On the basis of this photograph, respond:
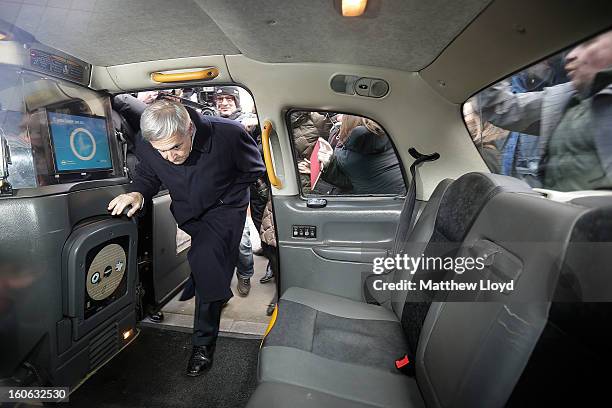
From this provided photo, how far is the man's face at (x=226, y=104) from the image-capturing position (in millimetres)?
3525

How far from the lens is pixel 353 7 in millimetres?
1275

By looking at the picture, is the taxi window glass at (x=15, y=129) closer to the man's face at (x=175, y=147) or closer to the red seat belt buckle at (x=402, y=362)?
the man's face at (x=175, y=147)

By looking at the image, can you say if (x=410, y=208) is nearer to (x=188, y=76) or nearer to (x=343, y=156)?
(x=343, y=156)

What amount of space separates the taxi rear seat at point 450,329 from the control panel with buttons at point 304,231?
591 mm

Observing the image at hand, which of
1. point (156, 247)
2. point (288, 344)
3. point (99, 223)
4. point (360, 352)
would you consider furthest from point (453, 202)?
point (156, 247)

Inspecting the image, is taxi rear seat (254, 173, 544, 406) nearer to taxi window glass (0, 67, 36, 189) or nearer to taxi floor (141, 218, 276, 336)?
taxi floor (141, 218, 276, 336)

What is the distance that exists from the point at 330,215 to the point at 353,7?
48.2 inches

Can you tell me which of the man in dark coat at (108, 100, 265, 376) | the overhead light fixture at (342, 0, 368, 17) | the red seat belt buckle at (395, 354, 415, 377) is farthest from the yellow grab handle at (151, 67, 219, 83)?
the red seat belt buckle at (395, 354, 415, 377)

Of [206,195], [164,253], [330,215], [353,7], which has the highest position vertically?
[353,7]

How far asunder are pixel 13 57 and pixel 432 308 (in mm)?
2036

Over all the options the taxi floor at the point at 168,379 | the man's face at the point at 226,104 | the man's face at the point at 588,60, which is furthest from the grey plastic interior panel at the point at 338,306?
the man's face at the point at 226,104

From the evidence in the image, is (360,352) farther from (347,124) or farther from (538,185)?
(347,124)

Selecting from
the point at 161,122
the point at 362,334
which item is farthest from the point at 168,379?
the point at 161,122

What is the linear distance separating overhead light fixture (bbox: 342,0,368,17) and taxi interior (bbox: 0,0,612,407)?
4cm
